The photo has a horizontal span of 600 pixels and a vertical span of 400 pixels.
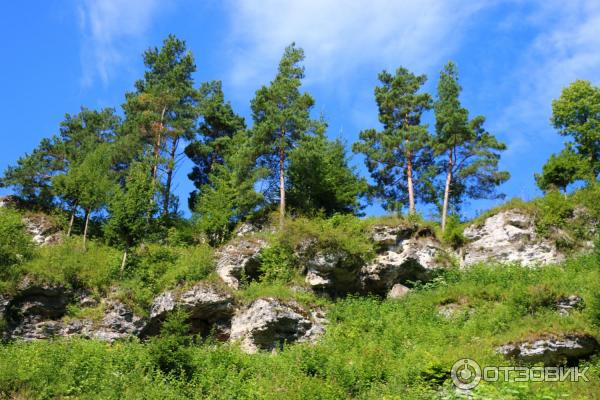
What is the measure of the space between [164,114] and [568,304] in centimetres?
2700

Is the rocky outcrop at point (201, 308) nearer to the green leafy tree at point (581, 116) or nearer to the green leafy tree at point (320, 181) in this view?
the green leafy tree at point (320, 181)

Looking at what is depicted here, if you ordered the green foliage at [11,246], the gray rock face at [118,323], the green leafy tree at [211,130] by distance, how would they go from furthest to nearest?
the green leafy tree at [211,130]
the green foliage at [11,246]
the gray rock face at [118,323]

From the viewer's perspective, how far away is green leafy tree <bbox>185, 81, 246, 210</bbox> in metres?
41.2

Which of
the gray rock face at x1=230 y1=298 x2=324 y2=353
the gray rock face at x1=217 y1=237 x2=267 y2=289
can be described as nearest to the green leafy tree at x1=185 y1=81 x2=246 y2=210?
the gray rock face at x1=217 y1=237 x2=267 y2=289

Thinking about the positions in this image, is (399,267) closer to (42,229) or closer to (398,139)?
(398,139)

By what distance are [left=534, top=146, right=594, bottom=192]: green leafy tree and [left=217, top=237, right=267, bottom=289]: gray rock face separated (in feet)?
51.8

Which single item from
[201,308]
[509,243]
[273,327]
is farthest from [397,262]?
[201,308]

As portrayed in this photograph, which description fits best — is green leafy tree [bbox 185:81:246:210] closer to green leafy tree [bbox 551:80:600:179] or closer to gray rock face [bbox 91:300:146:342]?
gray rock face [bbox 91:300:146:342]

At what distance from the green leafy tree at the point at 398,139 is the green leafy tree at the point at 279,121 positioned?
4.47 metres

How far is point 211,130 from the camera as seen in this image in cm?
4234

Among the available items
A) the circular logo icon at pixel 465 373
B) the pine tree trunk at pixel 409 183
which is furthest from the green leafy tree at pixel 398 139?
the circular logo icon at pixel 465 373

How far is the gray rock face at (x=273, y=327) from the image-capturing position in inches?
907

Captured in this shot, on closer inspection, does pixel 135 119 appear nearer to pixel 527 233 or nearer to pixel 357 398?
pixel 527 233

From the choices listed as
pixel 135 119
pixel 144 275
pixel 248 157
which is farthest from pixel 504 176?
pixel 135 119
